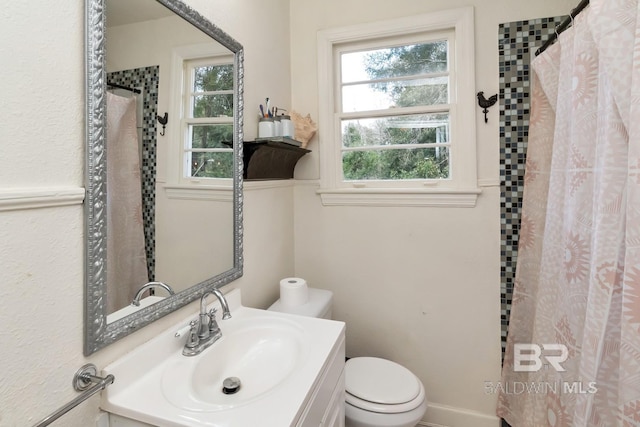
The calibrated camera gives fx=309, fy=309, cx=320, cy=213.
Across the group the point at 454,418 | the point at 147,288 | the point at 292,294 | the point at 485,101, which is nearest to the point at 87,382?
the point at 147,288

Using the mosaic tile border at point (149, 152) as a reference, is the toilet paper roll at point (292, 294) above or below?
below

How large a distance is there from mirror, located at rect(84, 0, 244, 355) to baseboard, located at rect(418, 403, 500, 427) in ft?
4.63

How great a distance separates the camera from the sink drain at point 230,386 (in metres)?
0.94

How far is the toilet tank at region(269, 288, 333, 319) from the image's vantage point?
1497 millimetres

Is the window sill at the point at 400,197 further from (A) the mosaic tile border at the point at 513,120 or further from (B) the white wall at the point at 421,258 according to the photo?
(A) the mosaic tile border at the point at 513,120

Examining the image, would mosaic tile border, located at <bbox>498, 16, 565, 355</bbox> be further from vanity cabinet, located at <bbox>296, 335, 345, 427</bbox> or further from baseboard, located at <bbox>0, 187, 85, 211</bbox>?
baseboard, located at <bbox>0, 187, 85, 211</bbox>

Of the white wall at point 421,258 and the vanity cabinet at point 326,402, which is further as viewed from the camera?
the white wall at point 421,258

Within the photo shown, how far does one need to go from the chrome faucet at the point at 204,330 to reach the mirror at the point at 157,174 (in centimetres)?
8

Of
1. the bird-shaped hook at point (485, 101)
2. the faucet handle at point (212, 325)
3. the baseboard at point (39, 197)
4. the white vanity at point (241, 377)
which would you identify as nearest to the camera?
the baseboard at point (39, 197)

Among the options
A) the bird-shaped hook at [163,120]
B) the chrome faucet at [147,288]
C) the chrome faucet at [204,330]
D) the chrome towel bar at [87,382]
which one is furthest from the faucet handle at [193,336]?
the bird-shaped hook at [163,120]

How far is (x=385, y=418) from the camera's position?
1.31 m

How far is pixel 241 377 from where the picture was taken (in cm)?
102

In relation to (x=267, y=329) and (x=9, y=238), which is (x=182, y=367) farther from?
(x=9, y=238)

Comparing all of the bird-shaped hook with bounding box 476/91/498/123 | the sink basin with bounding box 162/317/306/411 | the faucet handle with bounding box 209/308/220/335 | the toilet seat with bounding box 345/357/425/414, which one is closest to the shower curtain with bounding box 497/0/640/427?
the bird-shaped hook with bounding box 476/91/498/123
